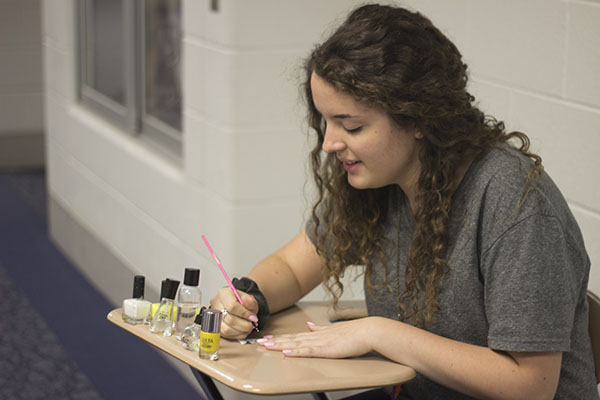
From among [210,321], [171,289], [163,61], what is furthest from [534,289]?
[163,61]

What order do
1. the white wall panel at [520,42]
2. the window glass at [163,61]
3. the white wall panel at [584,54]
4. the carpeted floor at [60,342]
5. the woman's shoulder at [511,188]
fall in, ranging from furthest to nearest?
1. the window glass at [163,61]
2. the carpeted floor at [60,342]
3. the white wall panel at [520,42]
4. the white wall panel at [584,54]
5. the woman's shoulder at [511,188]

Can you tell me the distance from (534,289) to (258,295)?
1.92 ft

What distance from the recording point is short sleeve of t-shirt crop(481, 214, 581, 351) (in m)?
1.42

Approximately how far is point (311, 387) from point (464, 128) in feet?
1.84

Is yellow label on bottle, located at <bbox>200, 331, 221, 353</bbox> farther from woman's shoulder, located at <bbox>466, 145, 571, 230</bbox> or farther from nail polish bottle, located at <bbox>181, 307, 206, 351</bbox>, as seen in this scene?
woman's shoulder, located at <bbox>466, 145, 571, 230</bbox>

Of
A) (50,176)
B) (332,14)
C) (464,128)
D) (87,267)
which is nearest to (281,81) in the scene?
(332,14)

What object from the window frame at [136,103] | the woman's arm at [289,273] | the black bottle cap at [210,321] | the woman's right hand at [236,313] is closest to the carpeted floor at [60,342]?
the window frame at [136,103]

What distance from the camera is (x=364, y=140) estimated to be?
156 centimetres

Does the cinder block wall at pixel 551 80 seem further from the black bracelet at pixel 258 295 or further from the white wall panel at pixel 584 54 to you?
the black bracelet at pixel 258 295

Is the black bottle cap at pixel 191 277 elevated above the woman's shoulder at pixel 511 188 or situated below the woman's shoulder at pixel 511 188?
below

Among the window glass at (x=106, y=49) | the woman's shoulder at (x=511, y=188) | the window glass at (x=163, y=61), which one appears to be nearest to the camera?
the woman's shoulder at (x=511, y=188)

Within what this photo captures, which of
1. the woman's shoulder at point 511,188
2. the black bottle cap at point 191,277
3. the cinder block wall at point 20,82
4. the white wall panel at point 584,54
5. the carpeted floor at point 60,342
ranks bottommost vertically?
the carpeted floor at point 60,342

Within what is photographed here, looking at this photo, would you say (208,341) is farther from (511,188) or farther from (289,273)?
(511,188)

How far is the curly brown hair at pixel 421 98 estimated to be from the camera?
58.6 inches
